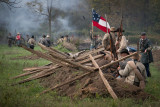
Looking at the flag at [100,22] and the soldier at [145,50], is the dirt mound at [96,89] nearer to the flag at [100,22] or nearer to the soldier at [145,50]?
the soldier at [145,50]

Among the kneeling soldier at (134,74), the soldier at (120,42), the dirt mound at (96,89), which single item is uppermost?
the soldier at (120,42)

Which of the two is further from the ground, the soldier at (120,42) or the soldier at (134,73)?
the soldier at (120,42)

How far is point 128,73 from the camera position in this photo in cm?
582

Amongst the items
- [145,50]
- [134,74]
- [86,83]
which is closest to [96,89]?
[86,83]

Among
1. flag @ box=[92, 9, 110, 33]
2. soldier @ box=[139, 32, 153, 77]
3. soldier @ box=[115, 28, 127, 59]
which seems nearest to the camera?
soldier @ box=[115, 28, 127, 59]

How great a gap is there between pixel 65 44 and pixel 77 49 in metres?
1.70

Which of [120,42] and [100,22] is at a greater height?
[100,22]

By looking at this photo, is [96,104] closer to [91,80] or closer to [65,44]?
[91,80]

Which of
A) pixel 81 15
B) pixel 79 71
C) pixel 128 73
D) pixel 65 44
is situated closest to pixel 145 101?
pixel 128 73

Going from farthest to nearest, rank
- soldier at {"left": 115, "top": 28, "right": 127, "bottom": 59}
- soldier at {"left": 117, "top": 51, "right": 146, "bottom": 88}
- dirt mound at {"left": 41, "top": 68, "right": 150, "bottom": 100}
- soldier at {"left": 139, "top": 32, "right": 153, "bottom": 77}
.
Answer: soldier at {"left": 139, "top": 32, "right": 153, "bottom": 77}, soldier at {"left": 115, "top": 28, "right": 127, "bottom": 59}, soldier at {"left": 117, "top": 51, "right": 146, "bottom": 88}, dirt mound at {"left": 41, "top": 68, "right": 150, "bottom": 100}

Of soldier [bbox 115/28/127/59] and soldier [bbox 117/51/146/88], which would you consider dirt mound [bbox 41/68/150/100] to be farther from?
soldier [bbox 115/28/127/59]

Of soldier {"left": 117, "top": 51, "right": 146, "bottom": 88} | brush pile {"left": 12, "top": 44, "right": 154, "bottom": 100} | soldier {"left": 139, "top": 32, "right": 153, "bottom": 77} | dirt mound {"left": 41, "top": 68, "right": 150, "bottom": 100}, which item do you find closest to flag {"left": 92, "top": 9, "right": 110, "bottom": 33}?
soldier {"left": 139, "top": 32, "right": 153, "bottom": 77}

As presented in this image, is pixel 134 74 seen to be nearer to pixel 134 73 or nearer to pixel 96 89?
pixel 134 73

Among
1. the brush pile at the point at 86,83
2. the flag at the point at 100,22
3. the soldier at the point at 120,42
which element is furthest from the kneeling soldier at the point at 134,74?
the flag at the point at 100,22
